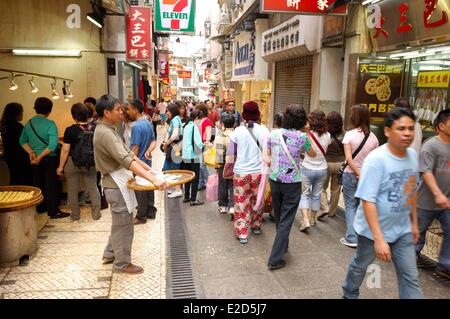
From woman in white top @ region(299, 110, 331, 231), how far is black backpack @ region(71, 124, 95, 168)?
10.8 ft

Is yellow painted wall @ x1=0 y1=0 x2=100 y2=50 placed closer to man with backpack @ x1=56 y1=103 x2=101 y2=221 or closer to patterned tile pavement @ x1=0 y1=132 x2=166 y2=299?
man with backpack @ x1=56 y1=103 x2=101 y2=221

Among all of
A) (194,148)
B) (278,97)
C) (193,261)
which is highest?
(278,97)

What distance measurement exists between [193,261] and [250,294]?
1077mm

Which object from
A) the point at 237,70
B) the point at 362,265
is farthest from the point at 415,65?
the point at 237,70

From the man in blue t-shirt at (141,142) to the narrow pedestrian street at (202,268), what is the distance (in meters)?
0.27

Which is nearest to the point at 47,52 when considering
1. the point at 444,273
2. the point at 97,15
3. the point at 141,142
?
the point at 97,15

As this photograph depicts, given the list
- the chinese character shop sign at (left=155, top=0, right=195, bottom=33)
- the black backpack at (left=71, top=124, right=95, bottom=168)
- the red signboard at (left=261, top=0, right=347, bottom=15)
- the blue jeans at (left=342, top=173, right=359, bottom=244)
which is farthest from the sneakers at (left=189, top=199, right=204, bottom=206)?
the chinese character shop sign at (left=155, top=0, right=195, bottom=33)

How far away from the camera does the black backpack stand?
18.5 feet

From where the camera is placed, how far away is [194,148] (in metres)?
7.04

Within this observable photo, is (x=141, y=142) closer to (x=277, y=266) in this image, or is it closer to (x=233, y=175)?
(x=233, y=175)

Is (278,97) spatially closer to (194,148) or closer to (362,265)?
(194,148)

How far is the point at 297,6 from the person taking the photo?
7137mm

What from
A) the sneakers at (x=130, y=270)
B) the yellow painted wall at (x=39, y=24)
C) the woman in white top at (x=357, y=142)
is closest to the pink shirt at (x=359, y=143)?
the woman in white top at (x=357, y=142)

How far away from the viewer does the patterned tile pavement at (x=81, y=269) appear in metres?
3.83
